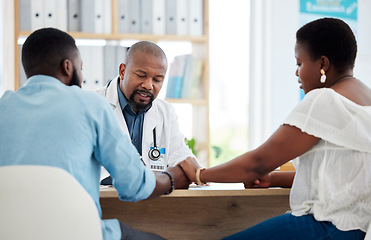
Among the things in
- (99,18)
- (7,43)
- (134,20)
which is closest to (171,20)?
(134,20)

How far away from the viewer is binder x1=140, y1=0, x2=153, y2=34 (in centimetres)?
384

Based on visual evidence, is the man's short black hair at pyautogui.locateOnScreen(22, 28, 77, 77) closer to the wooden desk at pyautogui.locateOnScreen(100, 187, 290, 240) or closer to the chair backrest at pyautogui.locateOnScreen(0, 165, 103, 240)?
the chair backrest at pyautogui.locateOnScreen(0, 165, 103, 240)

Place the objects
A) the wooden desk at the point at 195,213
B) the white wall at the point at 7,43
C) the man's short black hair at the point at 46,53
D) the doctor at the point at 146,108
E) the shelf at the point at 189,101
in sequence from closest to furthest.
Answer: the man's short black hair at the point at 46,53 → the wooden desk at the point at 195,213 → the doctor at the point at 146,108 → the white wall at the point at 7,43 → the shelf at the point at 189,101

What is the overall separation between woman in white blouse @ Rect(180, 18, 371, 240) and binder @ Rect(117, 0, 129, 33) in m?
2.48

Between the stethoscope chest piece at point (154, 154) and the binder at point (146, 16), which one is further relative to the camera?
the binder at point (146, 16)

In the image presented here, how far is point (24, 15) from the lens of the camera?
3770 millimetres

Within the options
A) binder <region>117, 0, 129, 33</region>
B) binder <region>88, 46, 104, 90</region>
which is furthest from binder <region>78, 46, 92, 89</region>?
binder <region>117, 0, 129, 33</region>

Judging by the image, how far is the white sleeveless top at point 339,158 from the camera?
1416 millimetres

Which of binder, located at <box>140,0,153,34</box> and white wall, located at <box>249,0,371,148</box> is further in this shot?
white wall, located at <box>249,0,371,148</box>

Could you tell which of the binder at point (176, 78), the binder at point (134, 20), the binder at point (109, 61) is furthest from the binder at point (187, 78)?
the binder at point (109, 61)

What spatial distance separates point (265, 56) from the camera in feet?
14.0

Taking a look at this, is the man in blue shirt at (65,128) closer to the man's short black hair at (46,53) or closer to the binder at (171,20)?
the man's short black hair at (46,53)

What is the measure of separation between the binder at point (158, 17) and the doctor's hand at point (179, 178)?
7.52ft

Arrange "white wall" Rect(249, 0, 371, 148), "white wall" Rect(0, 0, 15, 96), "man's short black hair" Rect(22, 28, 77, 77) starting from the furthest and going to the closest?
"white wall" Rect(249, 0, 371, 148) < "white wall" Rect(0, 0, 15, 96) < "man's short black hair" Rect(22, 28, 77, 77)
